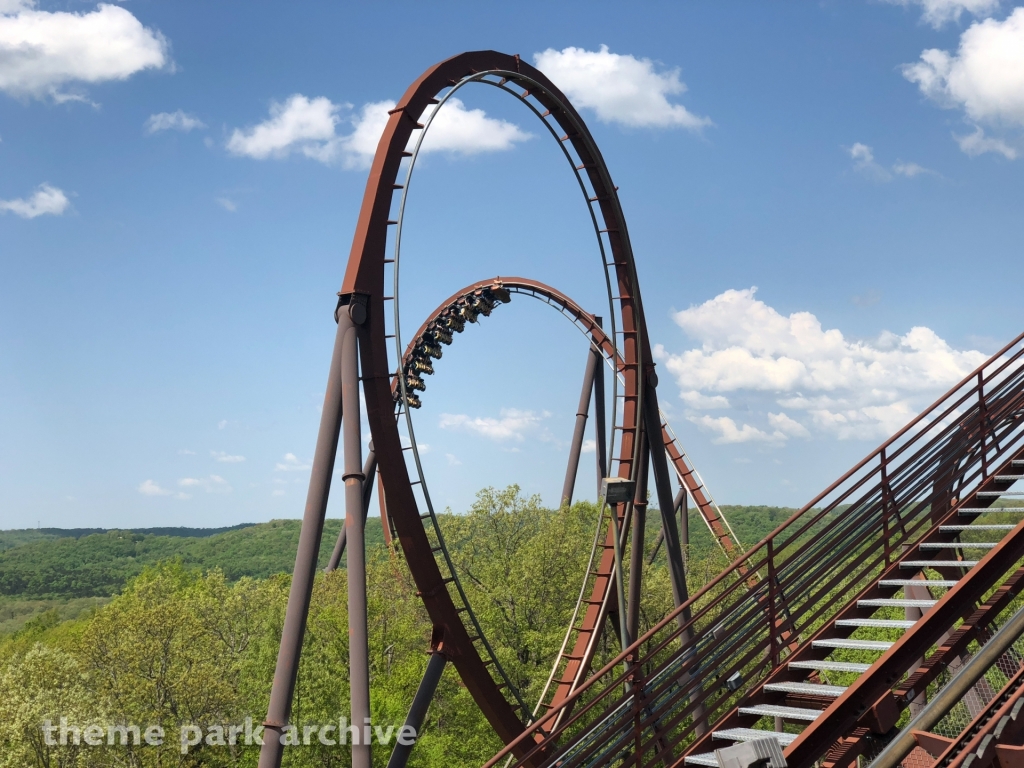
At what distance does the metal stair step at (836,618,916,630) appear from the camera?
21.2 ft

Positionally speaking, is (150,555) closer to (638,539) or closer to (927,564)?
(638,539)

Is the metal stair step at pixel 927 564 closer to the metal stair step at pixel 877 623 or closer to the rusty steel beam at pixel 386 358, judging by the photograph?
the metal stair step at pixel 877 623

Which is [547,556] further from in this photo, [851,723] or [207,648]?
[851,723]

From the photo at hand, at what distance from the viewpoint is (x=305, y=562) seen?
7.73 metres

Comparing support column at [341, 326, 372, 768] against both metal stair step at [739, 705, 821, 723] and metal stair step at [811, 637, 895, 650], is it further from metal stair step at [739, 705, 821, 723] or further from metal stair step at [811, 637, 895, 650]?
metal stair step at [811, 637, 895, 650]

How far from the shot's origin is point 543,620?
67.8ft

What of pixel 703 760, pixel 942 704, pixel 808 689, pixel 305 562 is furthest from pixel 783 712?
pixel 305 562

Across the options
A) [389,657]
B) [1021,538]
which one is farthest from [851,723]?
[389,657]

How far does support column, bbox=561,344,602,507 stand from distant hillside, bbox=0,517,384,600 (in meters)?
57.2

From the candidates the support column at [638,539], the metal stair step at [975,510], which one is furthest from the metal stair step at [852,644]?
the support column at [638,539]

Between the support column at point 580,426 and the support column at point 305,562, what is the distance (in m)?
12.7

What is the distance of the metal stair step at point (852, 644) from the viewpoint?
611 centimetres

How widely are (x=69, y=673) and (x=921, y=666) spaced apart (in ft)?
58.9

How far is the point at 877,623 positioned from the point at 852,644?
0.39 m
